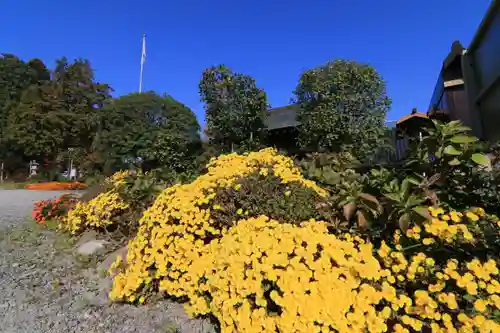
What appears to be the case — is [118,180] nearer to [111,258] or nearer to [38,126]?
[111,258]

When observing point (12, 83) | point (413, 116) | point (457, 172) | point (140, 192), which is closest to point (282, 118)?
point (413, 116)

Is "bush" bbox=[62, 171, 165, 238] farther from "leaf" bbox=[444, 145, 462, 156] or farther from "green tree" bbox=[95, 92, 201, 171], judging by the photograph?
"green tree" bbox=[95, 92, 201, 171]

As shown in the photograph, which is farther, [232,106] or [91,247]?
[232,106]

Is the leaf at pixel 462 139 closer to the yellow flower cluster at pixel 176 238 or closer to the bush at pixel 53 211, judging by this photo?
the yellow flower cluster at pixel 176 238

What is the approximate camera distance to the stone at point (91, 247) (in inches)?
131

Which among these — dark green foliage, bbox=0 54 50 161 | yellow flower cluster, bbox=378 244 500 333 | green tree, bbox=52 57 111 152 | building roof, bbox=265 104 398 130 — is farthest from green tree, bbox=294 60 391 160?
dark green foliage, bbox=0 54 50 161

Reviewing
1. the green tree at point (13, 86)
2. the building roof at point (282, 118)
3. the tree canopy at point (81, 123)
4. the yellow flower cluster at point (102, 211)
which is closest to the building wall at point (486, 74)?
the yellow flower cluster at point (102, 211)

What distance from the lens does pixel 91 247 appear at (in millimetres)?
3406

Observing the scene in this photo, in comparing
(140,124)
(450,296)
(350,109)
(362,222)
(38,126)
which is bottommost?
(450,296)

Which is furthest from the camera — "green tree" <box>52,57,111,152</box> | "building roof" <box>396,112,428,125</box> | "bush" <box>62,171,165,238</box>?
"green tree" <box>52,57,111,152</box>

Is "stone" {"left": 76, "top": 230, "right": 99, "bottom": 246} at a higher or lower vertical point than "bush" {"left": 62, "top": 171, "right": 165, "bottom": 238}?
lower

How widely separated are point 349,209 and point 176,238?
3.83 feet

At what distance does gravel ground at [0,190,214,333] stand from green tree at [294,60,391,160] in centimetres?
495

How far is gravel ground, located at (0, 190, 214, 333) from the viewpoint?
6.09 feet
